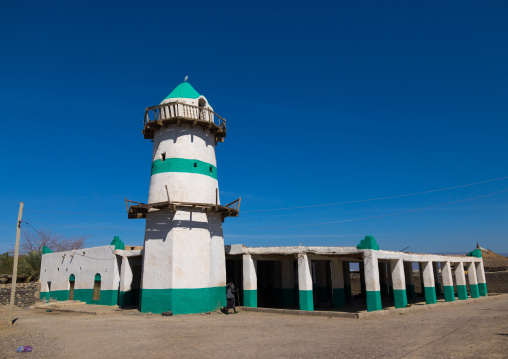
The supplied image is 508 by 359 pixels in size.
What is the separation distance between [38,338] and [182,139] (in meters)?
12.9

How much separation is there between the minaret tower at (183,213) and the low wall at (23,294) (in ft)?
55.4

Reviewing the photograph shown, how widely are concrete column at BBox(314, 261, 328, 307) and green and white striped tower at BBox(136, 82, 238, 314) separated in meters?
7.94

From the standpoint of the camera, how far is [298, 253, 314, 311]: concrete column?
1972 centimetres

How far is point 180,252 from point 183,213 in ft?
7.40

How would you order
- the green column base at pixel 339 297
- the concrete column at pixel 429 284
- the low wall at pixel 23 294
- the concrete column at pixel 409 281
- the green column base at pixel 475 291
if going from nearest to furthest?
the green column base at pixel 339 297
the concrete column at pixel 429 284
the green column base at pixel 475 291
the concrete column at pixel 409 281
the low wall at pixel 23 294

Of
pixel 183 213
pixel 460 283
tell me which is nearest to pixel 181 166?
pixel 183 213

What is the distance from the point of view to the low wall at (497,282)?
33594mm

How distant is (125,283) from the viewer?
82.7 ft

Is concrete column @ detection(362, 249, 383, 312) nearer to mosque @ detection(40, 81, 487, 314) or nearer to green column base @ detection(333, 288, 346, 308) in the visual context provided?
mosque @ detection(40, 81, 487, 314)

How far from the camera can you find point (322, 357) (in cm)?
972

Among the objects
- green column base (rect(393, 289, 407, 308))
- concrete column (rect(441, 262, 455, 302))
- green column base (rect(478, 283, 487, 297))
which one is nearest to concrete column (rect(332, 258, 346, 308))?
green column base (rect(393, 289, 407, 308))

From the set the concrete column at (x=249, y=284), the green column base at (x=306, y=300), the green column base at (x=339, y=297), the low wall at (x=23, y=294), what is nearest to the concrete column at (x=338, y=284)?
the green column base at (x=339, y=297)

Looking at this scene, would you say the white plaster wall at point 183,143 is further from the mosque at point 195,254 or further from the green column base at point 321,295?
the green column base at point 321,295

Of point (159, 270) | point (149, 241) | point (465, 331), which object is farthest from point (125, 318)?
point (465, 331)
